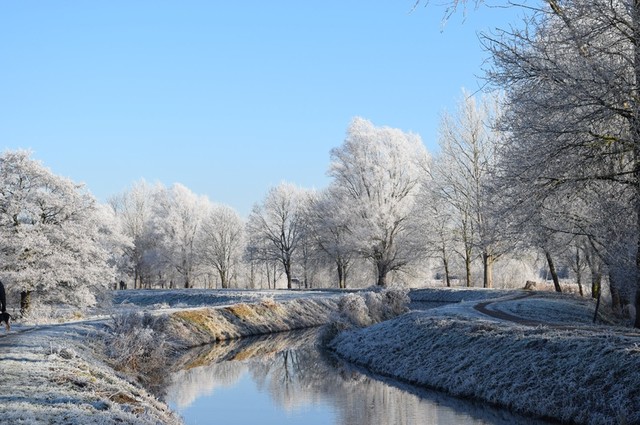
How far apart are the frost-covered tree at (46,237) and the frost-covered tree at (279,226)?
35761 millimetres

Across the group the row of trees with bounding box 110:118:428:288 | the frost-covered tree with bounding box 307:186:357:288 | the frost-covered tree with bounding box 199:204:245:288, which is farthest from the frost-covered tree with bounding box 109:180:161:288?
the frost-covered tree with bounding box 307:186:357:288

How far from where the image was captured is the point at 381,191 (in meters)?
51.1

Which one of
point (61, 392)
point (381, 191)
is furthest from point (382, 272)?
point (61, 392)

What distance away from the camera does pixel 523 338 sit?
55.1ft

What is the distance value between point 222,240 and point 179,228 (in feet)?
17.3

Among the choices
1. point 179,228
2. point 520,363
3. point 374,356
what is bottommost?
point 374,356

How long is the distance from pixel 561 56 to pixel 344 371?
13242 mm

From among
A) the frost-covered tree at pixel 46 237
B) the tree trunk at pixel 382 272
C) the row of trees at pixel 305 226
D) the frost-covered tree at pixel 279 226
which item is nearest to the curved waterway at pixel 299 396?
the frost-covered tree at pixel 46 237

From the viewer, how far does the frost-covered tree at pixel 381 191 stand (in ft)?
165

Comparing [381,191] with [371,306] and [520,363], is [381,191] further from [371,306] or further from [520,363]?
[520,363]

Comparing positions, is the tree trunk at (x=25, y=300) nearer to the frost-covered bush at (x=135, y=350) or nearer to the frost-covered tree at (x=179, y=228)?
the frost-covered bush at (x=135, y=350)

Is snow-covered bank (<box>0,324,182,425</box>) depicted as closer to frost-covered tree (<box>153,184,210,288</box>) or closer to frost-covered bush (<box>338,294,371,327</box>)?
frost-covered bush (<box>338,294,371,327</box>)

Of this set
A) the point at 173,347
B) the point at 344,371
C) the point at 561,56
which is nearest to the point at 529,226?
the point at 561,56

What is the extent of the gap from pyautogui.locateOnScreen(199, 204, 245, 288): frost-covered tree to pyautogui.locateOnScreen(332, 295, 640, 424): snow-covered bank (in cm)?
5294
